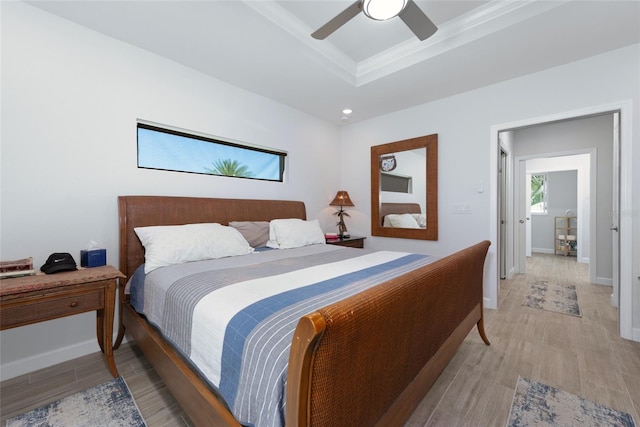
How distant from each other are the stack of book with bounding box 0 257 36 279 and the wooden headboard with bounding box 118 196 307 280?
55 cm

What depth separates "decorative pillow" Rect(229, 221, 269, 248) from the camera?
2.76 m

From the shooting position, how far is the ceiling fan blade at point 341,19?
5.44 ft

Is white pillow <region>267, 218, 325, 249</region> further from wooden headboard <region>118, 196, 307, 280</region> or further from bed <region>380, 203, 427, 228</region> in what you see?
bed <region>380, 203, 427, 228</region>

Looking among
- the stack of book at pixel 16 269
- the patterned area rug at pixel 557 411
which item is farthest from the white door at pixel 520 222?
the stack of book at pixel 16 269

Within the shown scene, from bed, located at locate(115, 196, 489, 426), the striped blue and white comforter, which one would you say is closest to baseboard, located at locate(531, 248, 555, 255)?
bed, located at locate(115, 196, 489, 426)

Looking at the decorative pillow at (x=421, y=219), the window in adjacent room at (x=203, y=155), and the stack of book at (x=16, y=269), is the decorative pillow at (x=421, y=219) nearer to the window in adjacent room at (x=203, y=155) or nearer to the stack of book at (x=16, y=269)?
the window in adjacent room at (x=203, y=155)

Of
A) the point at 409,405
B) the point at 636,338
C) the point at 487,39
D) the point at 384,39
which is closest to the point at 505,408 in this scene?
the point at 409,405

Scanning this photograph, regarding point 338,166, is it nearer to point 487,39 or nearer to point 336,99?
point 336,99

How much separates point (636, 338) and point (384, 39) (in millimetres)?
3424

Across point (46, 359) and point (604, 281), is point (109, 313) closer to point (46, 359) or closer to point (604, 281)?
point (46, 359)

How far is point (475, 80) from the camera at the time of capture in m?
2.86

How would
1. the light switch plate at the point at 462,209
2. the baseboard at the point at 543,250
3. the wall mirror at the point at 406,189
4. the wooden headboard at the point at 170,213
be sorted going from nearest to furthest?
the wooden headboard at the point at 170,213, the light switch plate at the point at 462,209, the wall mirror at the point at 406,189, the baseboard at the point at 543,250

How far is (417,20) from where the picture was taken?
1734 millimetres

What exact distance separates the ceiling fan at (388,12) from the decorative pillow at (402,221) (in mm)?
2304
